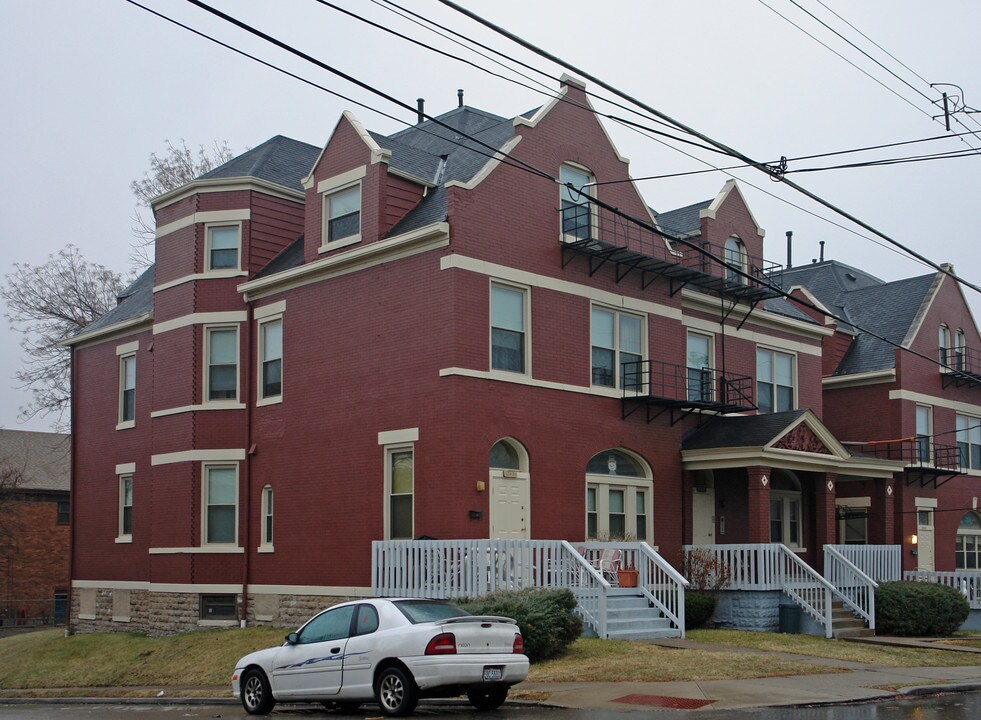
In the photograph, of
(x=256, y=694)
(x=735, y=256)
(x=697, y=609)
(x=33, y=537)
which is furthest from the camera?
(x=33, y=537)

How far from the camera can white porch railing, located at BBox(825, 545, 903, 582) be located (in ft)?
92.8

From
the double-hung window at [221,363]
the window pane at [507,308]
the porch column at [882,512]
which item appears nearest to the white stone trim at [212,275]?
the double-hung window at [221,363]

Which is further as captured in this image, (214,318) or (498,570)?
(214,318)

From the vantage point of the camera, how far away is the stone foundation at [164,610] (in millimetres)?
26672

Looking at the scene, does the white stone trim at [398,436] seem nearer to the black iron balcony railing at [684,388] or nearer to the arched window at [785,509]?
the black iron balcony railing at [684,388]

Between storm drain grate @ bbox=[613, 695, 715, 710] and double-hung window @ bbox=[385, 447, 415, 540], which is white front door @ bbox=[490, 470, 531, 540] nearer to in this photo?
double-hung window @ bbox=[385, 447, 415, 540]

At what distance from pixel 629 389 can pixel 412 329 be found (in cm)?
582

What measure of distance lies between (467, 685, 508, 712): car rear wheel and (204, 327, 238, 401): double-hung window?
15.1 m

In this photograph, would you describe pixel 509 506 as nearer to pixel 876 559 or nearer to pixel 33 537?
pixel 876 559

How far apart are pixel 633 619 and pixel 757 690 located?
658cm

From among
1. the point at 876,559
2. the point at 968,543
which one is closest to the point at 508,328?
the point at 876,559

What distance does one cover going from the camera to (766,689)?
54.3 feet

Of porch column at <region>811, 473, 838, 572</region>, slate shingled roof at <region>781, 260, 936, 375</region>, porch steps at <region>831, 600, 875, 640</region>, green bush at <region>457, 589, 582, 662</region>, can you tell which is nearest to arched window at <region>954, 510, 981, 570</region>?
slate shingled roof at <region>781, 260, 936, 375</region>

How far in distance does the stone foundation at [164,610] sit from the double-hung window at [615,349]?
25.1ft
